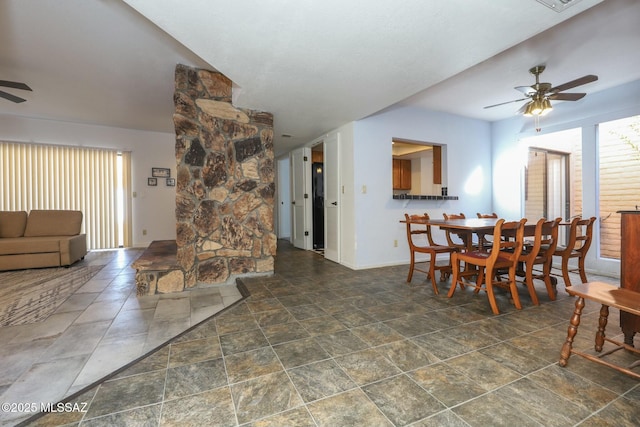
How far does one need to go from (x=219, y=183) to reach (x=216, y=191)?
10 cm

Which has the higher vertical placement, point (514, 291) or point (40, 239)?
point (40, 239)

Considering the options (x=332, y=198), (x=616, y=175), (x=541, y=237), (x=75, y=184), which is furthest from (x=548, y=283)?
(x=75, y=184)

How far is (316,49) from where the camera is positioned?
2.06 m

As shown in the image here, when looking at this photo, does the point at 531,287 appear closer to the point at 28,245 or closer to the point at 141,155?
the point at 28,245

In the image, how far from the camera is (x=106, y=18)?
2271 millimetres

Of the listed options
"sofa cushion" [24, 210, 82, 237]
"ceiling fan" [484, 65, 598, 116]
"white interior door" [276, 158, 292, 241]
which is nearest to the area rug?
"sofa cushion" [24, 210, 82, 237]

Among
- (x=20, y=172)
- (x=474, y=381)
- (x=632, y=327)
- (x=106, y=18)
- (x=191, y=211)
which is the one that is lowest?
(x=474, y=381)

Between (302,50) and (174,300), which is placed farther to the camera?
(174,300)

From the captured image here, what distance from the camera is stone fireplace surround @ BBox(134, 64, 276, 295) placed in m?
2.92

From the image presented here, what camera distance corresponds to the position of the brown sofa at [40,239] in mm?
3787

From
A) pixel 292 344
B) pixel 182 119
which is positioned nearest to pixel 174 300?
pixel 292 344

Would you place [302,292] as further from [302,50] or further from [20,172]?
[20,172]

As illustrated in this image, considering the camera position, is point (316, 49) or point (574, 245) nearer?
point (316, 49)

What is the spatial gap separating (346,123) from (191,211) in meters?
2.42
